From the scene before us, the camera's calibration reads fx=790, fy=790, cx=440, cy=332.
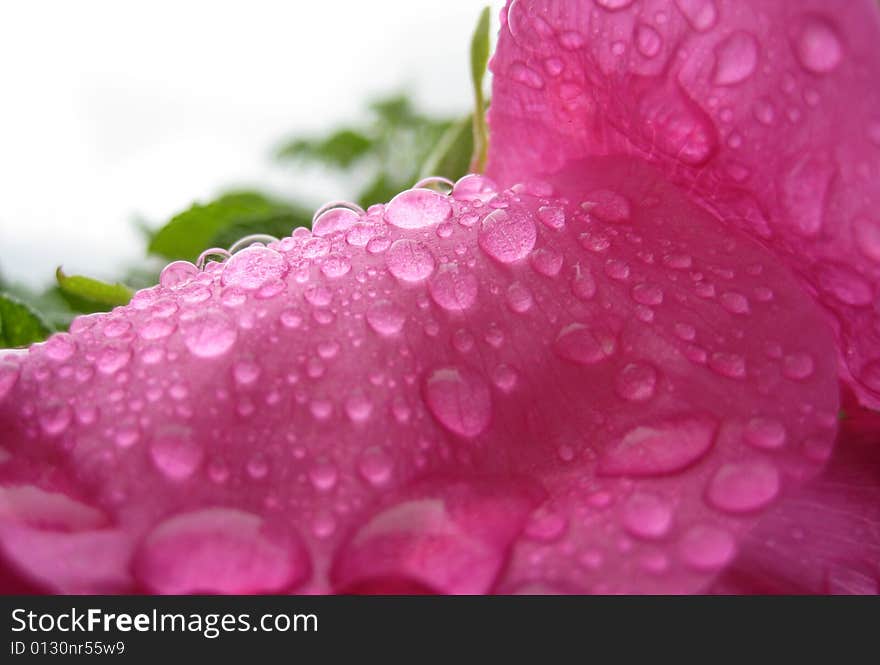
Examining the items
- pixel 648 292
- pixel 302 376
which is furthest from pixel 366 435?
pixel 648 292

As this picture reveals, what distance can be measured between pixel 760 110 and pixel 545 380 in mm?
162

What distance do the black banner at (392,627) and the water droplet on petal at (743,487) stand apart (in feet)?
0.12

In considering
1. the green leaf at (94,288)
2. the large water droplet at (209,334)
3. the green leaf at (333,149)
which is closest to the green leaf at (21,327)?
the green leaf at (94,288)

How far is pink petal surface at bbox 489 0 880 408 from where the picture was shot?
13.2 inches

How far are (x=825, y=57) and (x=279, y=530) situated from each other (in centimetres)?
29

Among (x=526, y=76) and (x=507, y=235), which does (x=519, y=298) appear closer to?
(x=507, y=235)

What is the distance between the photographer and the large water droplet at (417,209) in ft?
1.36

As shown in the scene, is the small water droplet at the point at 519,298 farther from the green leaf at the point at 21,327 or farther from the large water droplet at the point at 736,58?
the green leaf at the point at 21,327

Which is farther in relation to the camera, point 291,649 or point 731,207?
point 731,207

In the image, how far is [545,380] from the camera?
0.35m

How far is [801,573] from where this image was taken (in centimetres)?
34

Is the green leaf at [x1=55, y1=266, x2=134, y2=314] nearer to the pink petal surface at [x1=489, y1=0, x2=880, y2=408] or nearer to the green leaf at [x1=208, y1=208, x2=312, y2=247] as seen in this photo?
the green leaf at [x1=208, y1=208, x2=312, y2=247]

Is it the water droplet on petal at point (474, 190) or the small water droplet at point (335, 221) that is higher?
the water droplet on petal at point (474, 190)

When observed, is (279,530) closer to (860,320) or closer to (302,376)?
(302,376)
